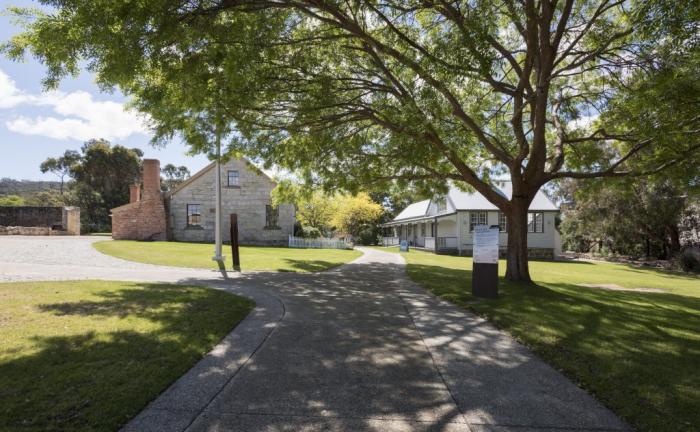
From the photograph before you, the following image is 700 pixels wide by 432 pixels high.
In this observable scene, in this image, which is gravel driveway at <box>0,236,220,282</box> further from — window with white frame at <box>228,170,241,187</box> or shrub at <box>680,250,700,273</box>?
shrub at <box>680,250,700,273</box>

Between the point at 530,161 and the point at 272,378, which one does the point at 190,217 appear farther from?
the point at 272,378

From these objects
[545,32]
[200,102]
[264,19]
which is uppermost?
[545,32]

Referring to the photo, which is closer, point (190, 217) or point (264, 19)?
point (264, 19)

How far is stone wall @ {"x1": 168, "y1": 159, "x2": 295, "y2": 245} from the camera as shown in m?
30.2

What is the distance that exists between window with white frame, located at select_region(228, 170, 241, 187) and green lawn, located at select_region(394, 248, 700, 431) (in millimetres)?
22619

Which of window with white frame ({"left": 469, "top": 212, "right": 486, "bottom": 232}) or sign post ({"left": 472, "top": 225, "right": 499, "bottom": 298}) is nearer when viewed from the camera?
sign post ({"left": 472, "top": 225, "right": 499, "bottom": 298})

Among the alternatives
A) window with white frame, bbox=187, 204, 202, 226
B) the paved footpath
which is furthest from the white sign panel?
window with white frame, bbox=187, 204, 202, 226

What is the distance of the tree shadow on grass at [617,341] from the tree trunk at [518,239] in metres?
1.18

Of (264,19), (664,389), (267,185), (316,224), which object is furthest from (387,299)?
(316,224)

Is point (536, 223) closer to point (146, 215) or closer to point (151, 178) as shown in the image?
point (151, 178)

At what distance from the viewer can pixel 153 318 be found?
6.54m

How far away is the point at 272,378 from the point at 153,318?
3.21m

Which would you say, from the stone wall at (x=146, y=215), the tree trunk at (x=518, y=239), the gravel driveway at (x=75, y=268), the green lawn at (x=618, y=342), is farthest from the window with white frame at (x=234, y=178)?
the tree trunk at (x=518, y=239)

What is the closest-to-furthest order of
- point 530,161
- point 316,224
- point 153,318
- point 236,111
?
1. point 153,318
2. point 236,111
3. point 530,161
4. point 316,224
